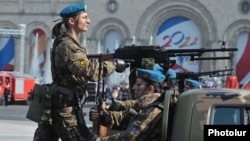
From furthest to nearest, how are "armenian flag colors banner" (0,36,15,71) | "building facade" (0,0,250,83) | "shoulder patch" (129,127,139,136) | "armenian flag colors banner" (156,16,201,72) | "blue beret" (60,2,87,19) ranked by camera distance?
1. "armenian flag colors banner" (0,36,15,71)
2. "armenian flag colors banner" (156,16,201,72)
3. "building facade" (0,0,250,83)
4. "blue beret" (60,2,87,19)
5. "shoulder patch" (129,127,139,136)

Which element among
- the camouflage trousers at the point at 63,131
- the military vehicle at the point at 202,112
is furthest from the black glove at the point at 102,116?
the military vehicle at the point at 202,112

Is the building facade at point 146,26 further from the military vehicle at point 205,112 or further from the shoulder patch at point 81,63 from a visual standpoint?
the military vehicle at point 205,112

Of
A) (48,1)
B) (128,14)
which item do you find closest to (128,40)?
(128,14)

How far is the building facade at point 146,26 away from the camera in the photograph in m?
52.5

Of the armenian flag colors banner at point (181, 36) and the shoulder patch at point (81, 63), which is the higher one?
the armenian flag colors banner at point (181, 36)

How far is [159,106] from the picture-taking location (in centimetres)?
495

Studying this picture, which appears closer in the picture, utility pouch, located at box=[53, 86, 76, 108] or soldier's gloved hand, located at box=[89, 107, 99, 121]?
soldier's gloved hand, located at box=[89, 107, 99, 121]

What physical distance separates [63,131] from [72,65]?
0.64 metres

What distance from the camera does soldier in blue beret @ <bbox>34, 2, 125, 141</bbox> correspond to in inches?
225

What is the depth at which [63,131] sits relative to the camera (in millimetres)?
5840

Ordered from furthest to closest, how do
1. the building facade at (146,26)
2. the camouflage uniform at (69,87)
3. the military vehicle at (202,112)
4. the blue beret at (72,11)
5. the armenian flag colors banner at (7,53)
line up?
the armenian flag colors banner at (7,53)
the building facade at (146,26)
the blue beret at (72,11)
the camouflage uniform at (69,87)
the military vehicle at (202,112)

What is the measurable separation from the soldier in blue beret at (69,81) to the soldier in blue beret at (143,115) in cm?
25

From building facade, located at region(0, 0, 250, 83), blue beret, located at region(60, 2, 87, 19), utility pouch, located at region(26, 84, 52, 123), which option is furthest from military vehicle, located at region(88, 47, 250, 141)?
building facade, located at region(0, 0, 250, 83)

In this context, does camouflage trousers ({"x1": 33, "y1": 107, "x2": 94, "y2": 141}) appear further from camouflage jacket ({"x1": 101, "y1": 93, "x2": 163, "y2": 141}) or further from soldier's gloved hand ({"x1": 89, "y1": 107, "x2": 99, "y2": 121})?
camouflage jacket ({"x1": 101, "y1": 93, "x2": 163, "y2": 141})
